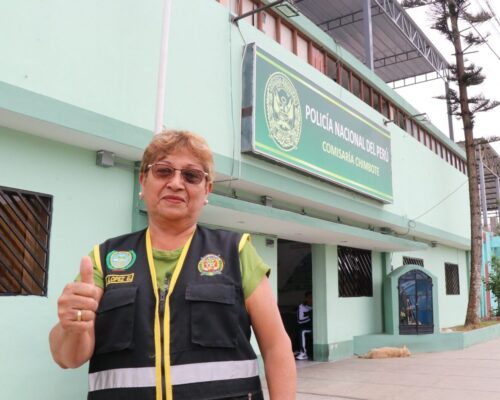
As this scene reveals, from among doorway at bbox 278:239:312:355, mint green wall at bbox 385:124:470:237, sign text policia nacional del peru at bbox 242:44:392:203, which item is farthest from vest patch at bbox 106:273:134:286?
doorway at bbox 278:239:312:355

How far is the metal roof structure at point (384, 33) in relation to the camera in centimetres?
1647

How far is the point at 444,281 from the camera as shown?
56.1ft

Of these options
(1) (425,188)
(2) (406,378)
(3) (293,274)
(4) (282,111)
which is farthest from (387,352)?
(4) (282,111)

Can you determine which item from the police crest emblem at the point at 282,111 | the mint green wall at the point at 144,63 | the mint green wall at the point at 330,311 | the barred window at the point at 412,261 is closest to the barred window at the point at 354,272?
the mint green wall at the point at 330,311

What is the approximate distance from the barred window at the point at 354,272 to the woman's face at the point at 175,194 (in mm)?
9623

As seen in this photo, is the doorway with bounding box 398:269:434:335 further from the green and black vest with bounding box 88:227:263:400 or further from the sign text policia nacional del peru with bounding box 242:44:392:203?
the green and black vest with bounding box 88:227:263:400

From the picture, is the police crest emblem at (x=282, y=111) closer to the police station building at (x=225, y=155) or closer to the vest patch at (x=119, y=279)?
the police station building at (x=225, y=155)

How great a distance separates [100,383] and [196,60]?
573 centimetres

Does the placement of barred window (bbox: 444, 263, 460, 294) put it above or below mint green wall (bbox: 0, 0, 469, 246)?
below

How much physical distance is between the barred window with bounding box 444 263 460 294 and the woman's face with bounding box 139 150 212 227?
17.3 meters

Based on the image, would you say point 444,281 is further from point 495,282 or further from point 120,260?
point 120,260

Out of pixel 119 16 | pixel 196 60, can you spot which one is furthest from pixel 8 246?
pixel 196 60

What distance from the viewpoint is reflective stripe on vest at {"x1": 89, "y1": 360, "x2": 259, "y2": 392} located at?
61.7 inches

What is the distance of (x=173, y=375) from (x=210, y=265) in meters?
0.37
